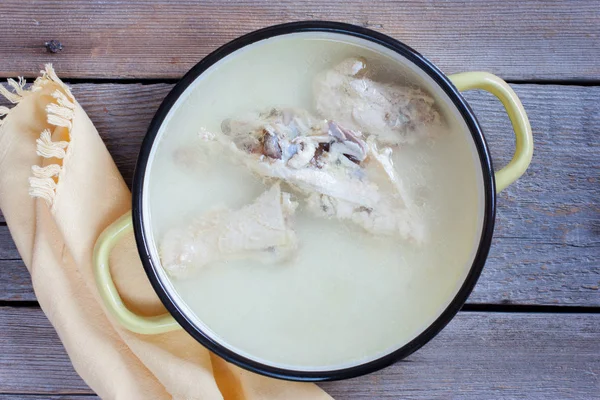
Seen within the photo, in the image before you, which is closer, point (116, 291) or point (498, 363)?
point (116, 291)

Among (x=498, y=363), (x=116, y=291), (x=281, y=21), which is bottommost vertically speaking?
(x=498, y=363)

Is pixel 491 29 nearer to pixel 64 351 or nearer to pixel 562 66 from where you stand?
pixel 562 66

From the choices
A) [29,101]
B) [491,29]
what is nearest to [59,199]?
[29,101]

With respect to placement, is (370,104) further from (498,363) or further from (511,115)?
(498,363)

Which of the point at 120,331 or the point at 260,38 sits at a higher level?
the point at 260,38

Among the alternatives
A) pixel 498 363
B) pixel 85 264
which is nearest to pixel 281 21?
pixel 85 264

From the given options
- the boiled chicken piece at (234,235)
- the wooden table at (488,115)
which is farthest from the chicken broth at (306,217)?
the wooden table at (488,115)
